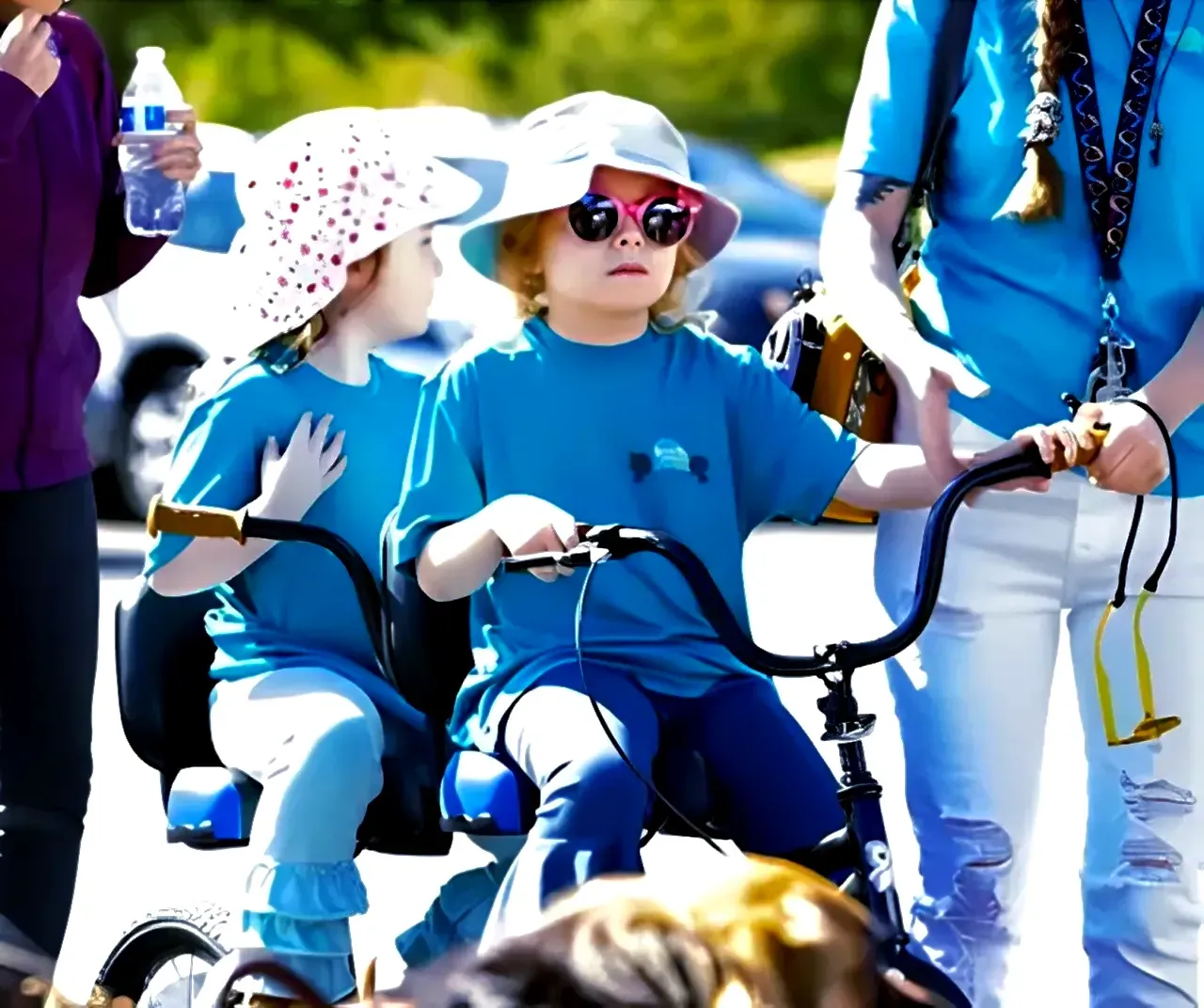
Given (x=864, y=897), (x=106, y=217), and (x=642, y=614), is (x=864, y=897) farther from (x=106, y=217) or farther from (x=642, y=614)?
(x=106, y=217)

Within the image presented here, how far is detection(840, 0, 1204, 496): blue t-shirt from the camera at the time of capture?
3326 millimetres

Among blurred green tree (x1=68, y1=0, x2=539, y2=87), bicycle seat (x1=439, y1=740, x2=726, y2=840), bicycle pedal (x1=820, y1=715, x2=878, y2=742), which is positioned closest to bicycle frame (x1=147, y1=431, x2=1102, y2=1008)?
bicycle pedal (x1=820, y1=715, x2=878, y2=742)

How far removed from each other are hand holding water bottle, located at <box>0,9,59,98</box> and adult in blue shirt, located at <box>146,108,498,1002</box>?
1.48 ft

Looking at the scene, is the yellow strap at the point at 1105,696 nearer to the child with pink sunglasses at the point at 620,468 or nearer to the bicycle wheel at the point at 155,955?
the child with pink sunglasses at the point at 620,468

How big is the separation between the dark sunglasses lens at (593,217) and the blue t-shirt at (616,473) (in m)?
0.18

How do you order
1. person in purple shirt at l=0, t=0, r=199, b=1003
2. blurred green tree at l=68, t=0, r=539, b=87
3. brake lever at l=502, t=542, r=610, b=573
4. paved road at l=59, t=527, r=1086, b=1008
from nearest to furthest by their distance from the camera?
brake lever at l=502, t=542, r=610, b=573 < person in purple shirt at l=0, t=0, r=199, b=1003 < paved road at l=59, t=527, r=1086, b=1008 < blurred green tree at l=68, t=0, r=539, b=87

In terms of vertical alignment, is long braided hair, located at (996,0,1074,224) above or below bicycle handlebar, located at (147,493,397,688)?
above

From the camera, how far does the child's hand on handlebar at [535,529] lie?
3.04 meters

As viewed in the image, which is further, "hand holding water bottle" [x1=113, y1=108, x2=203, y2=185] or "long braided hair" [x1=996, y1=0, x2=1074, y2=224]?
"hand holding water bottle" [x1=113, y1=108, x2=203, y2=185]

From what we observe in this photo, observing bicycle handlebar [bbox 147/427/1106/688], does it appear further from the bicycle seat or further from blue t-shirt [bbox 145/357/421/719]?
blue t-shirt [bbox 145/357/421/719]

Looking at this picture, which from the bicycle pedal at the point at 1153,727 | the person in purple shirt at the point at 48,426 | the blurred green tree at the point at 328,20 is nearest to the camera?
the bicycle pedal at the point at 1153,727

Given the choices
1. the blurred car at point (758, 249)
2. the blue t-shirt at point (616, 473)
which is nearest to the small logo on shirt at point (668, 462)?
the blue t-shirt at point (616, 473)

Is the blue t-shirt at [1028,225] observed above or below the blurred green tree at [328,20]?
above

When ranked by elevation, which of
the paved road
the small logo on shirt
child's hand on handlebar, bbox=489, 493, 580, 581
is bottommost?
the paved road
